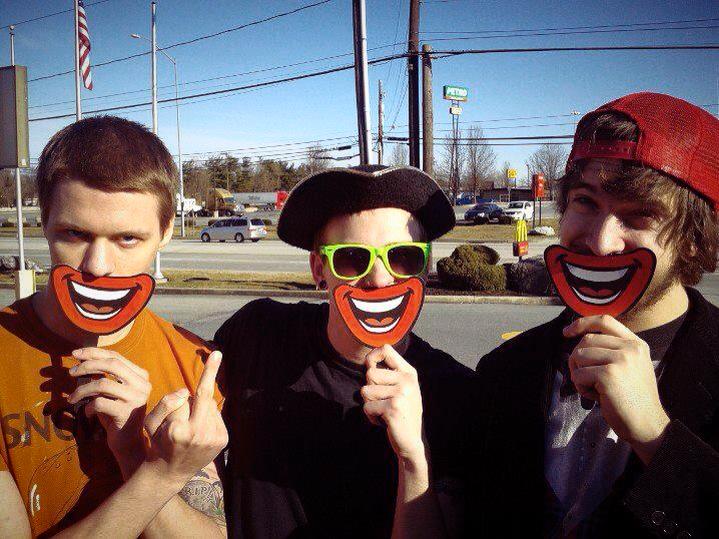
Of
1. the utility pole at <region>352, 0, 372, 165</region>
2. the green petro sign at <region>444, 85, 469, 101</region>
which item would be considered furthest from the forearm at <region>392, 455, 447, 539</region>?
the green petro sign at <region>444, 85, 469, 101</region>

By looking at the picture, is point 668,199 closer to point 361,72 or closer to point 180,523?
point 180,523

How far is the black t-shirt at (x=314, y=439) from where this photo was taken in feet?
4.85

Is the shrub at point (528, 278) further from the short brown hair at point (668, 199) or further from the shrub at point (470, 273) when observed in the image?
the short brown hair at point (668, 199)

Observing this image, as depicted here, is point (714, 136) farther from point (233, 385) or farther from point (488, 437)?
point (233, 385)

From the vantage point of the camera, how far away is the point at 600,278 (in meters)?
1.33

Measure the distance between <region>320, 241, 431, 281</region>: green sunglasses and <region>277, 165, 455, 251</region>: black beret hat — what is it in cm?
13

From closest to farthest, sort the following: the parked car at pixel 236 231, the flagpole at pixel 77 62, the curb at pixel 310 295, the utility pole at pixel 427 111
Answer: the curb at pixel 310 295
the flagpole at pixel 77 62
the utility pole at pixel 427 111
the parked car at pixel 236 231

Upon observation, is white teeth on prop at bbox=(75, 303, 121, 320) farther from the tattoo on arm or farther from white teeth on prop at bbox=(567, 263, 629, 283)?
white teeth on prop at bbox=(567, 263, 629, 283)

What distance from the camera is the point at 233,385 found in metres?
1.67

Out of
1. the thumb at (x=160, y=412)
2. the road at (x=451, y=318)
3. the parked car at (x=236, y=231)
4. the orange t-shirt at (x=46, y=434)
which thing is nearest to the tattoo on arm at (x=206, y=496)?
the orange t-shirt at (x=46, y=434)

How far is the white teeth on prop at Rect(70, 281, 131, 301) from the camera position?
1.38m

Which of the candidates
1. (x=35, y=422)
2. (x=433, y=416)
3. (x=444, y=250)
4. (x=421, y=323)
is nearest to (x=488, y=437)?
(x=433, y=416)

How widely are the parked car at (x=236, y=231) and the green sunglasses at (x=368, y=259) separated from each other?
29489mm

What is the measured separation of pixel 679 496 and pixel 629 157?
0.79 meters
